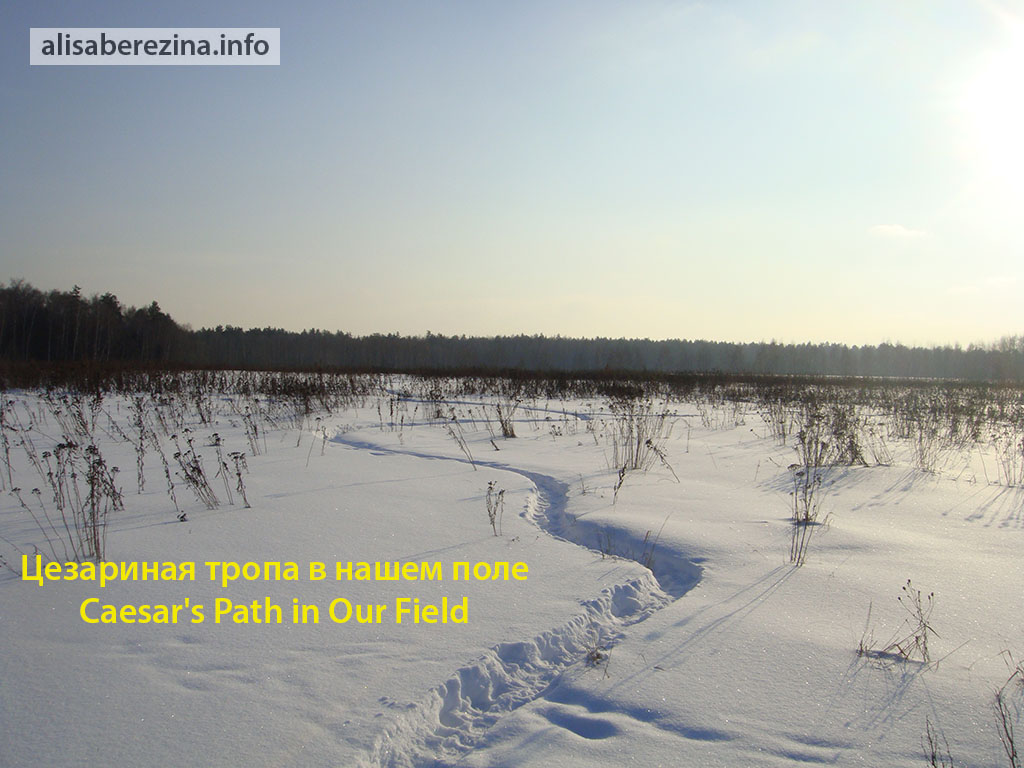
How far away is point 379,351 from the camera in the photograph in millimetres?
67438

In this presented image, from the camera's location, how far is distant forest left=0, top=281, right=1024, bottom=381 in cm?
3891

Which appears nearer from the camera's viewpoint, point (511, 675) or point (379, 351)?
point (511, 675)

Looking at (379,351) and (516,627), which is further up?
(379,351)

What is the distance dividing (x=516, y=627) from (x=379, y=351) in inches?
2638

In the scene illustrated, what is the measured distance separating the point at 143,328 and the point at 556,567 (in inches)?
1959

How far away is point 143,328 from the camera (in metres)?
43.5

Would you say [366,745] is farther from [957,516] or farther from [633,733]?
[957,516]

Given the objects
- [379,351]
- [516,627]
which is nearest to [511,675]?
[516,627]

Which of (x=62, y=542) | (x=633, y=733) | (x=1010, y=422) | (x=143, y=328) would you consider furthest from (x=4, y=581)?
(x=143, y=328)

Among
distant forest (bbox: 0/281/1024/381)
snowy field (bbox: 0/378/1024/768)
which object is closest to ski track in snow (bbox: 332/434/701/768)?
snowy field (bbox: 0/378/1024/768)

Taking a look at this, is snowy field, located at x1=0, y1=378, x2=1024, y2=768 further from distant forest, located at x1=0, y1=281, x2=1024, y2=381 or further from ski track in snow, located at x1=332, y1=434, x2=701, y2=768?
distant forest, located at x1=0, y1=281, x2=1024, y2=381

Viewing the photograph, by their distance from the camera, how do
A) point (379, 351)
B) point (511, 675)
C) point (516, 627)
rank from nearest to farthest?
1. point (511, 675)
2. point (516, 627)
3. point (379, 351)

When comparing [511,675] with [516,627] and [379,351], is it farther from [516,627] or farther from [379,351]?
[379,351]

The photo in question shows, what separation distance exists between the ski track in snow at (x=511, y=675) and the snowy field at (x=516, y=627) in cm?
1
